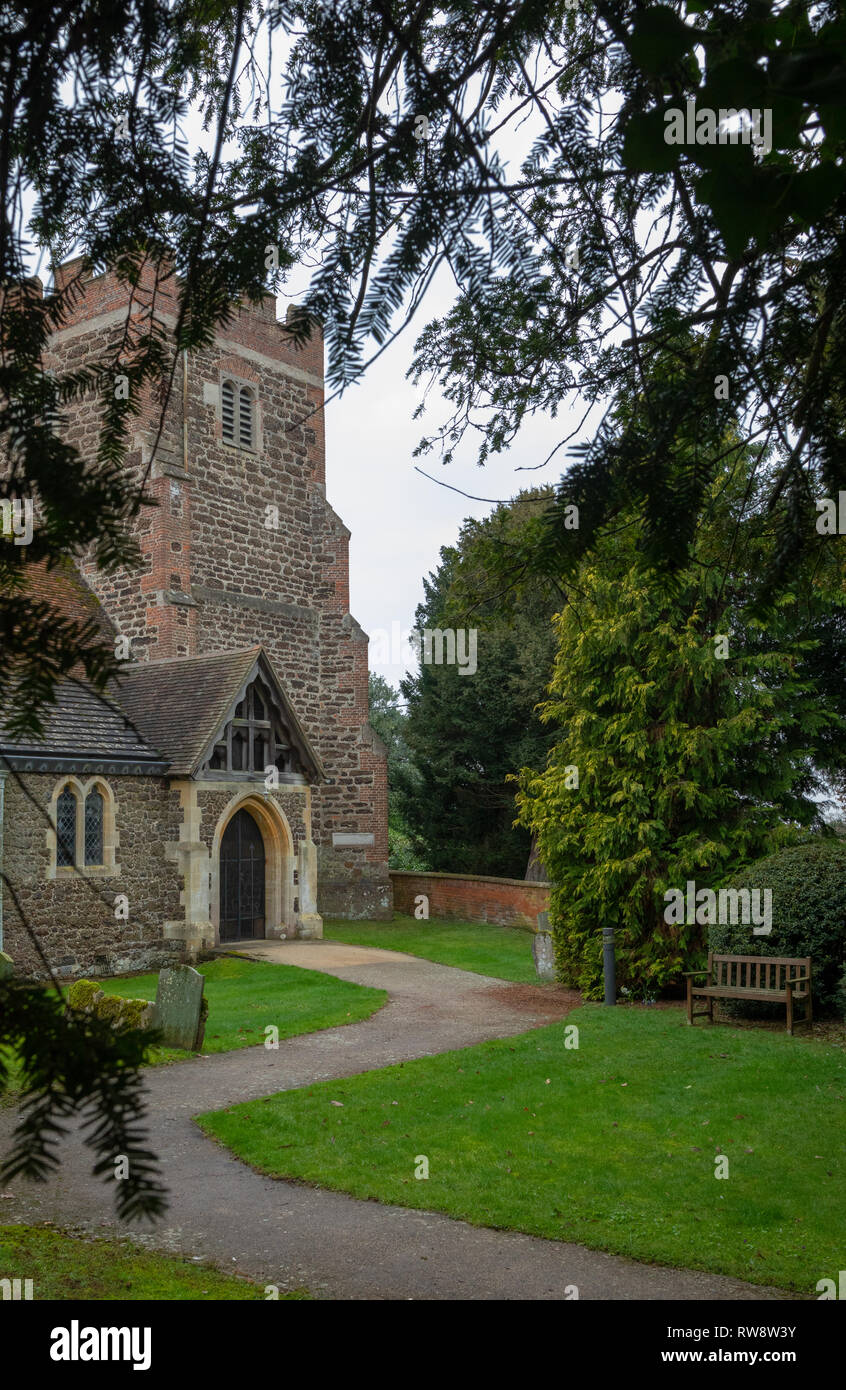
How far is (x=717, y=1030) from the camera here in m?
13.1

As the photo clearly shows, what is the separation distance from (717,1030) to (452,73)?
12059mm

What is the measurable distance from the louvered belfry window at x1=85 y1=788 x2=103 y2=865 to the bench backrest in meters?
10.2

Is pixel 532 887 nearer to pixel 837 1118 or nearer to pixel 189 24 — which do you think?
pixel 837 1118

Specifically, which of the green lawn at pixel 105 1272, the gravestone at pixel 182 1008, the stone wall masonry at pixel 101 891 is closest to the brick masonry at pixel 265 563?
the stone wall masonry at pixel 101 891

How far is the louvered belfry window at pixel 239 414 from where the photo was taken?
999 inches

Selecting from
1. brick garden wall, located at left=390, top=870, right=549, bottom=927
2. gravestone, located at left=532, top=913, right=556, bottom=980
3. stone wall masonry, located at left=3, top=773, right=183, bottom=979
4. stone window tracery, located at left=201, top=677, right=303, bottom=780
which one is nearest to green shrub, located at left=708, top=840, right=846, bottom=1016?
gravestone, located at left=532, top=913, right=556, bottom=980

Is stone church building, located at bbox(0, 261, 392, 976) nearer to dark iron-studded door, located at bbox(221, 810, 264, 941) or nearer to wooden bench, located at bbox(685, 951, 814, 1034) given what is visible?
dark iron-studded door, located at bbox(221, 810, 264, 941)

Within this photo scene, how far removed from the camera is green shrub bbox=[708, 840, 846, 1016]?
13.6 meters

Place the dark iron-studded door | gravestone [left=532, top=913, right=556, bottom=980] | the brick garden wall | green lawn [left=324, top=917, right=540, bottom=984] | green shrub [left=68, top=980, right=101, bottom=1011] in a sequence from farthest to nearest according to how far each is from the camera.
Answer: the brick garden wall → the dark iron-studded door → green lawn [left=324, top=917, right=540, bottom=984] → gravestone [left=532, top=913, right=556, bottom=980] → green shrub [left=68, top=980, right=101, bottom=1011]

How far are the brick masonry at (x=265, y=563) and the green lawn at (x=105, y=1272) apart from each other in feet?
56.8

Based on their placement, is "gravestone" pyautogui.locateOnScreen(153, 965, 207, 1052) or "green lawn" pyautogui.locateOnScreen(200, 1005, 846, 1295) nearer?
"green lawn" pyautogui.locateOnScreen(200, 1005, 846, 1295)

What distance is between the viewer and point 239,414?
2567 cm

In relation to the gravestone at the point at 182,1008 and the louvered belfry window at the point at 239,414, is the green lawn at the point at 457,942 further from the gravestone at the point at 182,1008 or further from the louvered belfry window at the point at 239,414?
the louvered belfry window at the point at 239,414
